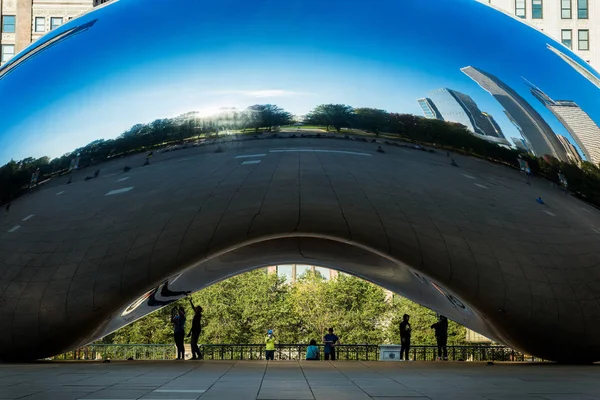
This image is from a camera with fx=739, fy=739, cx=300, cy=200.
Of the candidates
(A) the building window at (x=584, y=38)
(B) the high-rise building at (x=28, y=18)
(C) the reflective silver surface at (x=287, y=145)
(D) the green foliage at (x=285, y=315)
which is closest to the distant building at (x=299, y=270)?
(D) the green foliage at (x=285, y=315)

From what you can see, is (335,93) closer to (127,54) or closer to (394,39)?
(394,39)

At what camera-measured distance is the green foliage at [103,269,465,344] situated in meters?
45.8

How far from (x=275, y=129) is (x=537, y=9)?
186 ft

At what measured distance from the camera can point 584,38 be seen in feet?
194

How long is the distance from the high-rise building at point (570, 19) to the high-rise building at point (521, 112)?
178 feet

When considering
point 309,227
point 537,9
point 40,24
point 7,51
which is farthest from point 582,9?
point 309,227

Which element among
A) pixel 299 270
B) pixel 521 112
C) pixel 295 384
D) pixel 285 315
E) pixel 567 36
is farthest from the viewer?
pixel 299 270

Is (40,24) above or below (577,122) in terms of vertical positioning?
above

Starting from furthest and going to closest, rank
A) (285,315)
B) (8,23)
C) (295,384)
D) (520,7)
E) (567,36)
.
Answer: (8,23), (567,36), (520,7), (285,315), (295,384)

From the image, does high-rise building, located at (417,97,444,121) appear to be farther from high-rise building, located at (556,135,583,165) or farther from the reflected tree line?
high-rise building, located at (556,135,583,165)

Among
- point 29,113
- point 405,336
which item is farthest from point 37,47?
point 405,336

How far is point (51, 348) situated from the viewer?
10.6 metres

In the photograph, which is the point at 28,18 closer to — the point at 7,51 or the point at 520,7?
the point at 7,51

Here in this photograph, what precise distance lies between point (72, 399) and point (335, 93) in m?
4.11
